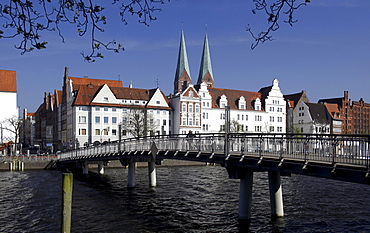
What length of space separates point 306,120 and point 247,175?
269ft

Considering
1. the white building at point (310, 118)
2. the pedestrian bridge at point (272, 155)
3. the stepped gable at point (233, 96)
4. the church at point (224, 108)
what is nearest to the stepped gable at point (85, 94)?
the church at point (224, 108)

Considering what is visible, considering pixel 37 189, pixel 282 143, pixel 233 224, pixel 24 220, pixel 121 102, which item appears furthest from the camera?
pixel 121 102

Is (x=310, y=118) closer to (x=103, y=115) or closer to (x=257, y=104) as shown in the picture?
(x=257, y=104)

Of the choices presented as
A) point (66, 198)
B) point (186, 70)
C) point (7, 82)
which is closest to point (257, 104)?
point (186, 70)

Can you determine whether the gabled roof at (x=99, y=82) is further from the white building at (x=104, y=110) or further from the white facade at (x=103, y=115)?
the white facade at (x=103, y=115)

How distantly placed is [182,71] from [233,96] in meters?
26.7

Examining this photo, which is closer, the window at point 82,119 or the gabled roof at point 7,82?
the window at point 82,119

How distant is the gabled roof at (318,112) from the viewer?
101 metres

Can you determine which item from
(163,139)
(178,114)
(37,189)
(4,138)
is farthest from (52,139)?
(163,139)

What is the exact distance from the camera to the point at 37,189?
37469 mm

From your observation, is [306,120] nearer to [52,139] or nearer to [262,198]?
[52,139]

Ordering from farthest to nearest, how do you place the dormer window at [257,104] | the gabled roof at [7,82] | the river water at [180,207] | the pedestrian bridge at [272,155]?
the dormer window at [257,104], the gabled roof at [7,82], the river water at [180,207], the pedestrian bridge at [272,155]

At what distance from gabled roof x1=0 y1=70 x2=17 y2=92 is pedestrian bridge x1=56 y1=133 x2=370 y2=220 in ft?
221

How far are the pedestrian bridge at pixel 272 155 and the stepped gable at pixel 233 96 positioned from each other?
2217 inches
